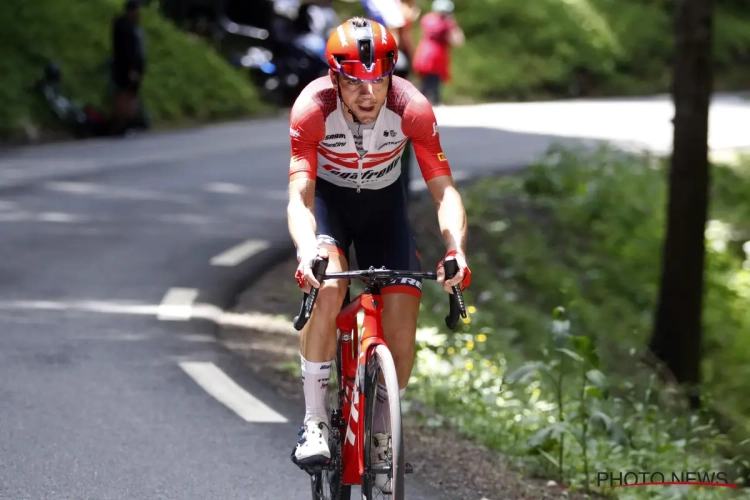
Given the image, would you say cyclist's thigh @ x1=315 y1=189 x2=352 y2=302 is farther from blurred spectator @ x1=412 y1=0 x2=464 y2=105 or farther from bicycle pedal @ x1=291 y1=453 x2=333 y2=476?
blurred spectator @ x1=412 y1=0 x2=464 y2=105

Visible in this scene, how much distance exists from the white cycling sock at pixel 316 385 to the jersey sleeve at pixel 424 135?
0.88 metres

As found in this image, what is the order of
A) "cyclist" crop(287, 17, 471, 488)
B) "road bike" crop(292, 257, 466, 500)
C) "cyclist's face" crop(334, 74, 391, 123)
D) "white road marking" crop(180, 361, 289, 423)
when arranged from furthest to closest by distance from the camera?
"white road marking" crop(180, 361, 289, 423), "cyclist's face" crop(334, 74, 391, 123), "cyclist" crop(287, 17, 471, 488), "road bike" crop(292, 257, 466, 500)

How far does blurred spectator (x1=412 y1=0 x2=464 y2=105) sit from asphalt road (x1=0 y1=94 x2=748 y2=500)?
632 centimetres

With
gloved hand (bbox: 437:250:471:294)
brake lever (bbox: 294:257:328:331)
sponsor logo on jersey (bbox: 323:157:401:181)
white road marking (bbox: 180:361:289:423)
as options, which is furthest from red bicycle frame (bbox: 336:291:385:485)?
white road marking (bbox: 180:361:289:423)

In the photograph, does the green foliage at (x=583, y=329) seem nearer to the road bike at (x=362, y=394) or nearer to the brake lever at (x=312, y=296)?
the road bike at (x=362, y=394)

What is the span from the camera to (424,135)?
529 centimetres

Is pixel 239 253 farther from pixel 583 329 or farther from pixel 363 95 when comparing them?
pixel 363 95

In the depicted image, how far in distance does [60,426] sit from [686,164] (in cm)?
618

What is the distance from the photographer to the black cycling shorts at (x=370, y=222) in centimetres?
543

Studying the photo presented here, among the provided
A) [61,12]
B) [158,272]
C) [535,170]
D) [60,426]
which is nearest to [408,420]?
[60,426]

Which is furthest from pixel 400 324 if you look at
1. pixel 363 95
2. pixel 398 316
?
pixel 363 95

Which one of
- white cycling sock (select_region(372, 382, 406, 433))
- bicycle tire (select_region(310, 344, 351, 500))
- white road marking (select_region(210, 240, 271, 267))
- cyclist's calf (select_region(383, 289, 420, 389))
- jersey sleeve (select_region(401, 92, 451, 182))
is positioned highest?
jersey sleeve (select_region(401, 92, 451, 182))

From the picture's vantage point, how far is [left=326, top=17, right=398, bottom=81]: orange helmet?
4.94 m

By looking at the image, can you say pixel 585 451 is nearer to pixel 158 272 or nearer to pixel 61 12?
pixel 158 272
